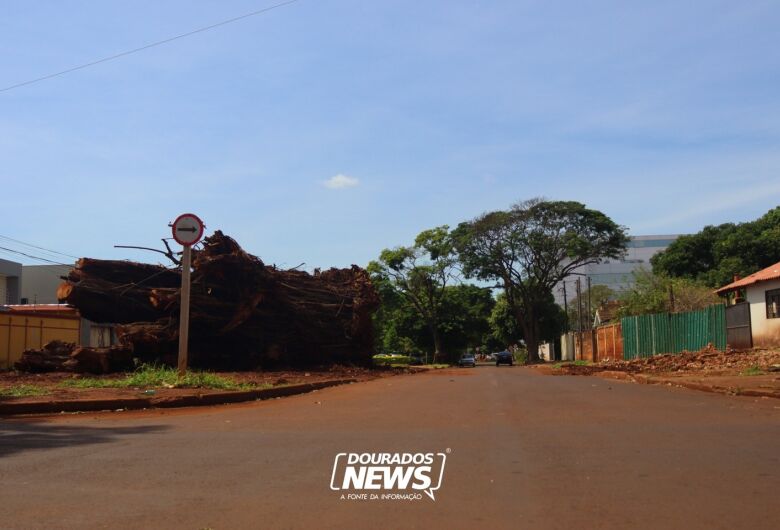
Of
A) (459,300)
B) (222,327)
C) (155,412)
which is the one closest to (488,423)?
(155,412)

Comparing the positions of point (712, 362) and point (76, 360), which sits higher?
point (76, 360)

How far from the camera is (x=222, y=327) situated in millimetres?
20594

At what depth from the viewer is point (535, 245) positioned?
5169cm

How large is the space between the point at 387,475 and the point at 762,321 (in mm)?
25266

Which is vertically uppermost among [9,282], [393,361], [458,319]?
[9,282]

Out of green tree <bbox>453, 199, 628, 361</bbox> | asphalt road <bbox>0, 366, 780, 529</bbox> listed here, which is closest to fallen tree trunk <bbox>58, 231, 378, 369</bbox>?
asphalt road <bbox>0, 366, 780, 529</bbox>

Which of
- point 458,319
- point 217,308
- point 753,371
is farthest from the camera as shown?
point 458,319

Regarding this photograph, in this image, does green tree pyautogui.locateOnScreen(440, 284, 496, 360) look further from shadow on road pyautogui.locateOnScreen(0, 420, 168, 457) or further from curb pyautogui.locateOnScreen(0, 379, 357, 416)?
shadow on road pyautogui.locateOnScreen(0, 420, 168, 457)

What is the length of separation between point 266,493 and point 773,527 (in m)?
3.50

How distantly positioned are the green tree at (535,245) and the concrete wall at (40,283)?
107 ft

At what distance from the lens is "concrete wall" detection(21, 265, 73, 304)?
55.8 meters

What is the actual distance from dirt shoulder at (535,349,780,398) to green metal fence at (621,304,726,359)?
7.88 ft

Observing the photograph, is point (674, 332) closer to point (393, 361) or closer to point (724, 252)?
point (393, 361)

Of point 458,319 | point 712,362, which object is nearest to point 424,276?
point 458,319
